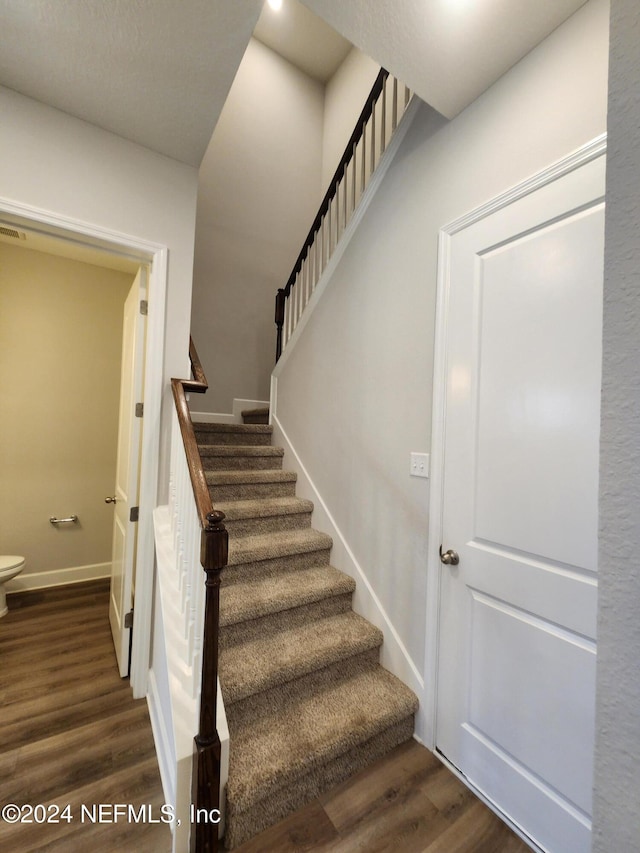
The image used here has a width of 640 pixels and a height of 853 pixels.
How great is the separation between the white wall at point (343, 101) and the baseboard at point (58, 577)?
475 cm

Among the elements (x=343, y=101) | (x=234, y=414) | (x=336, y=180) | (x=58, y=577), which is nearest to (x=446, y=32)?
(x=336, y=180)

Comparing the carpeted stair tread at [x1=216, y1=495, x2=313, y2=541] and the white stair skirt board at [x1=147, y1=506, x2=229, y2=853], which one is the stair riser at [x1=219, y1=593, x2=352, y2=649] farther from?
the carpeted stair tread at [x1=216, y1=495, x2=313, y2=541]

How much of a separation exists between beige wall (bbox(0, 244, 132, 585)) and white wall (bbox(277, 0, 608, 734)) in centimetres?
213

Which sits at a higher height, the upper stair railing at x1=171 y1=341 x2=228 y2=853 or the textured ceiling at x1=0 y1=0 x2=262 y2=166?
the textured ceiling at x1=0 y1=0 x2=262 y2=166

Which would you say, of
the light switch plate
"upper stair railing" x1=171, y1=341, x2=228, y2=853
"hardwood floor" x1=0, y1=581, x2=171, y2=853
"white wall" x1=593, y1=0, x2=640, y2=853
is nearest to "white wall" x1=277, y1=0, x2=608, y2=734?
the light switch plate

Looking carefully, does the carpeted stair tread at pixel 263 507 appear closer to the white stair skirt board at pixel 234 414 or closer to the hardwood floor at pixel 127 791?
the hardwood floor at pixel 127 791

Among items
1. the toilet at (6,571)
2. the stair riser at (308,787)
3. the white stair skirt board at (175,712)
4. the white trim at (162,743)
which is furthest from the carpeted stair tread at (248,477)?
the toilet at (6,571)

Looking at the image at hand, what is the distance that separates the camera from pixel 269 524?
2301mm

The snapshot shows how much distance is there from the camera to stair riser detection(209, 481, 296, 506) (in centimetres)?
238

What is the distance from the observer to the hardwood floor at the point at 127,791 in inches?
48.7

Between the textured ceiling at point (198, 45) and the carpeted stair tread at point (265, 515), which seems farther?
the carpeted stair tread at point (265, 515)

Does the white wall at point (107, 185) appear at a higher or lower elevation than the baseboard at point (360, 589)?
higher

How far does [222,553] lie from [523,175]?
1.74m

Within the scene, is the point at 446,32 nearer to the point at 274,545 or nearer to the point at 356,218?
the point at 356,218
